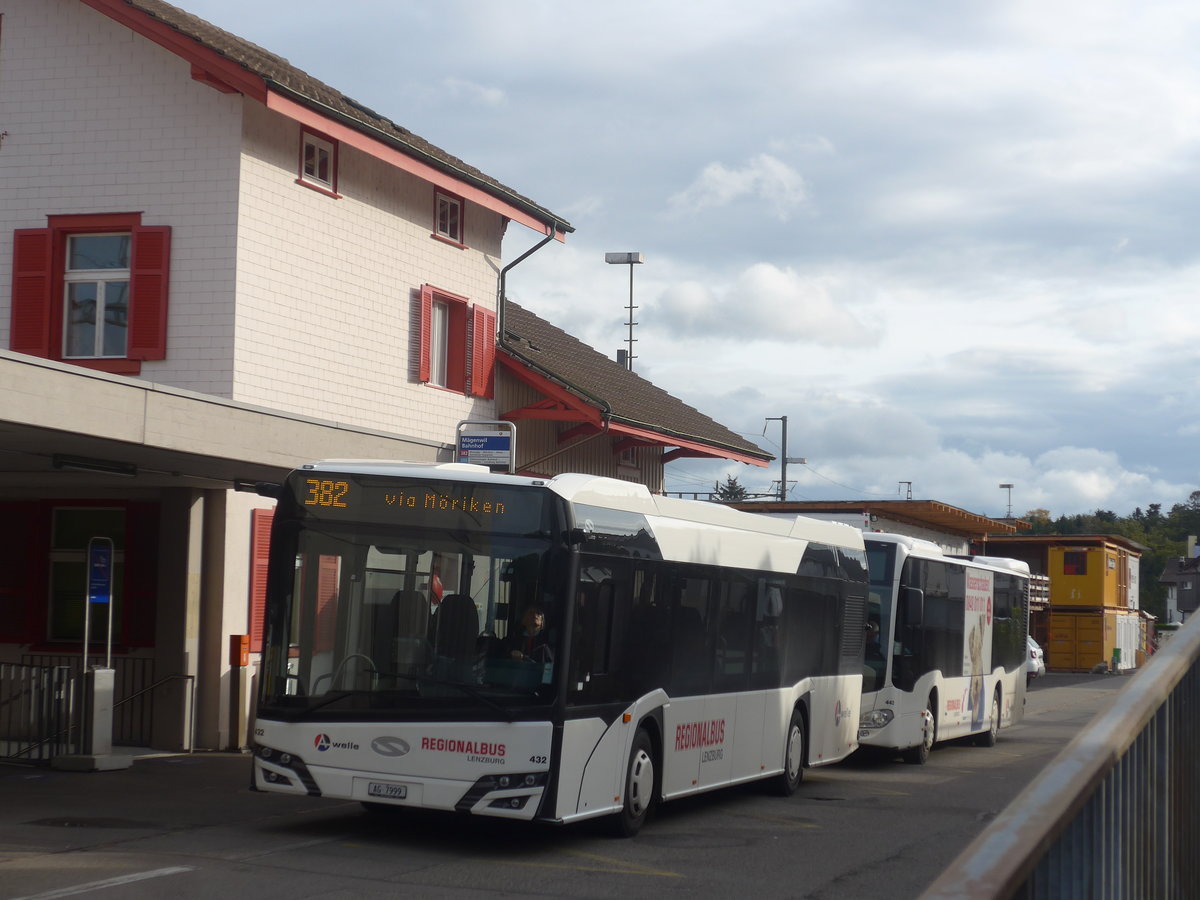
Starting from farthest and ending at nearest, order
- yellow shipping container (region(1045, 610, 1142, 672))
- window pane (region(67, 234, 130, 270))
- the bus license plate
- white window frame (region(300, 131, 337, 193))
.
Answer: yellow shipping container (region(1045, 610, 1142, 672)) < white window frame (region(300, 131, 337, 193)) < window pane (region(67, 234, 130, 270)) < the bus license plate

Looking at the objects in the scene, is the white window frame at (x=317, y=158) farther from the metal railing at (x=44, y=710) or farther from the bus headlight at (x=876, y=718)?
the bus headlight at (x=876, y=718)

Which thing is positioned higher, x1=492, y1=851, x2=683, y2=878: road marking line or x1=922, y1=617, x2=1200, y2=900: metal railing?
x1=922, y1=617, x2=1200, y2=900: metal railing

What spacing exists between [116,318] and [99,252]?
91 centimetres

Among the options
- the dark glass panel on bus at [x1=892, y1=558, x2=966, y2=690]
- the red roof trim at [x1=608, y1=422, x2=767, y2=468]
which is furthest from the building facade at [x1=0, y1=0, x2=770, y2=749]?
the dark glass panel on bus at [x1=892, y1=558, x2=966, y2=690]

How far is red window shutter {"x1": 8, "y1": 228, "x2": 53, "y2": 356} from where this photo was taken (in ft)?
62.7

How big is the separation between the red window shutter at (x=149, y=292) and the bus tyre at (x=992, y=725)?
13.9 m

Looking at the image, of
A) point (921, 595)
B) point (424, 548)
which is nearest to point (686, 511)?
point (424, 548)

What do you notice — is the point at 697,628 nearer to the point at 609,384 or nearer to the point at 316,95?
the point at 316,95

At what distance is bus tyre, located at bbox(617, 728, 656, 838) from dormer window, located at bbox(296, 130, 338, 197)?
10401mm

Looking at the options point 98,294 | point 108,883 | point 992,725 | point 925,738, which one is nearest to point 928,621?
point 925,738

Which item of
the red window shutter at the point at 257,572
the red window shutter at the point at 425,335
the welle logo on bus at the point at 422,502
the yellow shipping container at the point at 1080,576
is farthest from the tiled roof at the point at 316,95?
the yellow shipping container at the point at 1080,576

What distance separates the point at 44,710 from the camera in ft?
56.6

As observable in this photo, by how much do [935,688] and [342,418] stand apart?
28.4 ft

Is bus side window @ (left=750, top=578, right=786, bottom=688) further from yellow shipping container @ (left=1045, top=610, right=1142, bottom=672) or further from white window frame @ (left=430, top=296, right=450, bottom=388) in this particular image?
yellow shipping container @ (left=1045, top=610, right=1142, bottom=672)
